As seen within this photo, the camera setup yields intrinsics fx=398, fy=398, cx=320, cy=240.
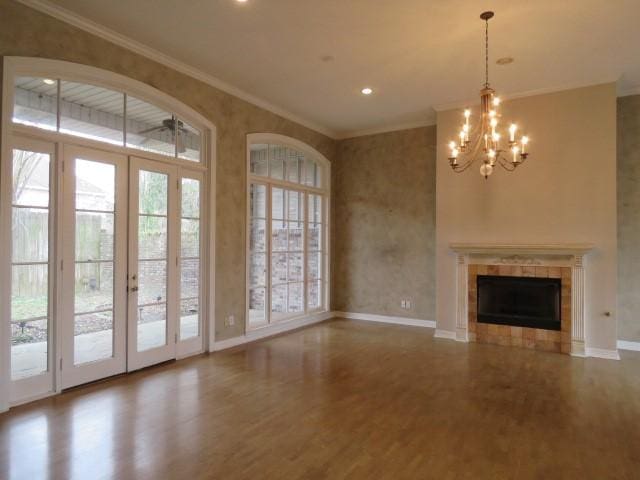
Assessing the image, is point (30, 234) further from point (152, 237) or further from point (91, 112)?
point (91, 112)

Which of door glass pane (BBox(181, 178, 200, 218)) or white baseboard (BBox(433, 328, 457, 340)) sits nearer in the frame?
door glass pane (BBox(181, 178, 200, 218))

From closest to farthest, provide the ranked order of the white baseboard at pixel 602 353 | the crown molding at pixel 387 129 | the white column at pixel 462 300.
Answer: the white baseboard at pixel 602 353, the white column at pixel 462 300, the crown molding at pixel 387 129

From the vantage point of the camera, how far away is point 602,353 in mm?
5082

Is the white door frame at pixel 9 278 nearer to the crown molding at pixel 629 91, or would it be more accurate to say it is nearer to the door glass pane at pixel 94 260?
the door glass pane at pixel 94 260

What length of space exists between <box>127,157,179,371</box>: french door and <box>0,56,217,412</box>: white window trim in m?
0.28

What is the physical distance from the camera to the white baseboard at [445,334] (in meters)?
5.97

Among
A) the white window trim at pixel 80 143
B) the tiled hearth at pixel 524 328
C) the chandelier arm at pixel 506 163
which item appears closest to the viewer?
the white window trim at pixel 80 143

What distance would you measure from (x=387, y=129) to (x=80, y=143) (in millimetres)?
5007

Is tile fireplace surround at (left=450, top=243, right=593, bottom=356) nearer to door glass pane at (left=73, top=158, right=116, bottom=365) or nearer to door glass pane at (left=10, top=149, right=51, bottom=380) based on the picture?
door glass pane at (left=73, top=158, right=116, bottom=365)

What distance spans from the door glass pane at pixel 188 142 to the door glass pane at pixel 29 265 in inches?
61.6

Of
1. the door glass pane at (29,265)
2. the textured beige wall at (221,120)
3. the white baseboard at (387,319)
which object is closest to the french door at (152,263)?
the textured beige wall at (221,120)

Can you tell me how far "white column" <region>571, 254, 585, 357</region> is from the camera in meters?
5.18

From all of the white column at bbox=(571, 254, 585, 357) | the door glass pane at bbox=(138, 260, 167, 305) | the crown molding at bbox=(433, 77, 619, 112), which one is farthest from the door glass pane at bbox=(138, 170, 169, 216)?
the white column at bbox=(571, 254, 585, 357)

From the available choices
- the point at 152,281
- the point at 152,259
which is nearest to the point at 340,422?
the point at 152,281
